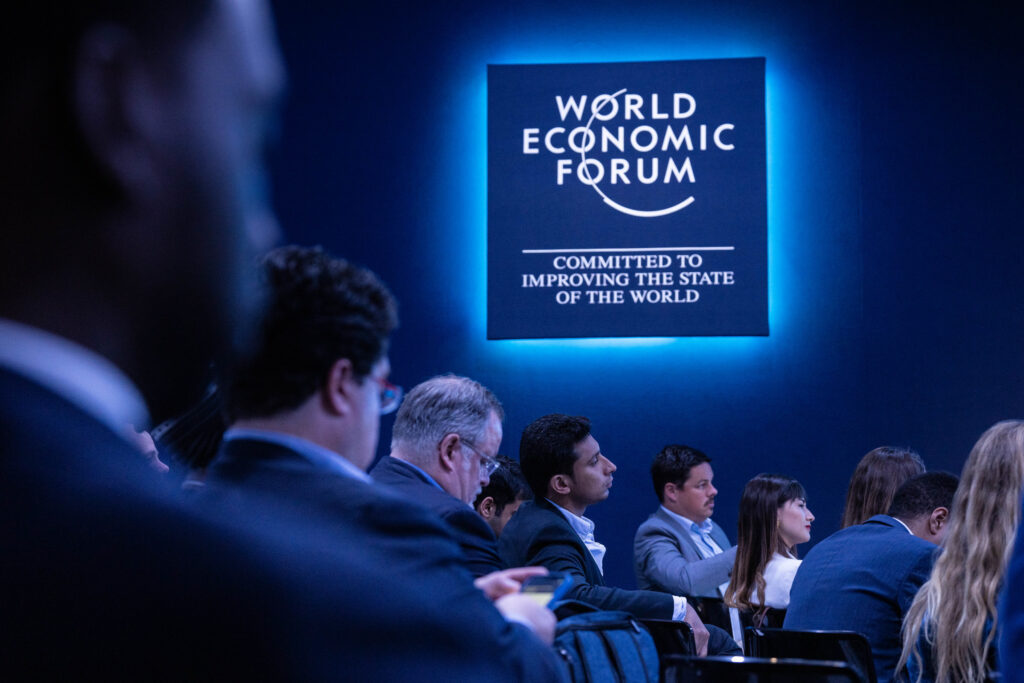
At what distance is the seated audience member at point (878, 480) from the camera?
3447 millimetres

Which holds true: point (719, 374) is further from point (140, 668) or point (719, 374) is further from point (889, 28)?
point (140, 668)

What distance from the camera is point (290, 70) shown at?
643 cm

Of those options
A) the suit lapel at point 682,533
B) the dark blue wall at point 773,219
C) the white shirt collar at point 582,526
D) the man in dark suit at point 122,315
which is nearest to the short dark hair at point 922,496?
the white shirt collar at point 582,526

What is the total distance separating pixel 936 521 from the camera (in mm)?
3037

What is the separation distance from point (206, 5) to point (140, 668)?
0.19 m

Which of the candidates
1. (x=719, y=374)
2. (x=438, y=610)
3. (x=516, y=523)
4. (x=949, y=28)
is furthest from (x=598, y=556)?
(x=949, y=28)

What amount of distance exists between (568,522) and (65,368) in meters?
3.01

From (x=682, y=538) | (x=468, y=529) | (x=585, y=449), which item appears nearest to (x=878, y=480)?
(x=585, y=449)

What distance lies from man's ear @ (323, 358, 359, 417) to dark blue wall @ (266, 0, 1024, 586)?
14.9 feet

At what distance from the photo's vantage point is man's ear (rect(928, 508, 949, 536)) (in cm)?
303

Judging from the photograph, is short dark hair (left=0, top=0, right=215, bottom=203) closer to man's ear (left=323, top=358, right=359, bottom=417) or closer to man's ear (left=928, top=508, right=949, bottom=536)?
man's ear (left=323, top=358, right=359, bottom=417)

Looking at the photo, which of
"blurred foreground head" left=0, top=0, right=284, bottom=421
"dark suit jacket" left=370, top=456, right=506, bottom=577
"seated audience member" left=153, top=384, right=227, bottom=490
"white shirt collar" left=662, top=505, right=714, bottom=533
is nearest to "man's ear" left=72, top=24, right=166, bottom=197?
"blurred foreground head" left=0, top=0, right=284, bottom=421

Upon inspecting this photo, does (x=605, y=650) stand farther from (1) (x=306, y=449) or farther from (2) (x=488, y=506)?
(2) (x=488, y=506)

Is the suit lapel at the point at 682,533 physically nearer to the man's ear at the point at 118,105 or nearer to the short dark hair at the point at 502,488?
the short dark hair at the point at 502,488
